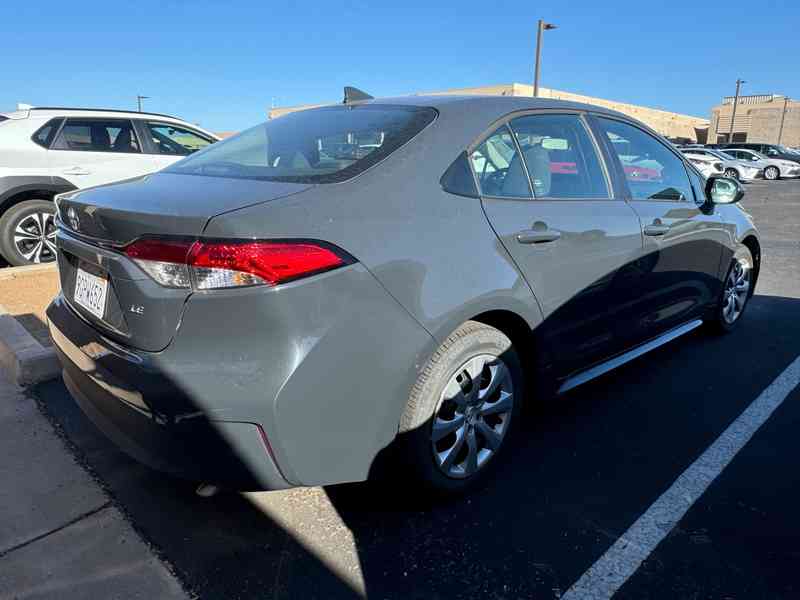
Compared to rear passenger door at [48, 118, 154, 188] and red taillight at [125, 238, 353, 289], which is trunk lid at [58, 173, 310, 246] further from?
rear passenger door at [48, 118, 154, 188]

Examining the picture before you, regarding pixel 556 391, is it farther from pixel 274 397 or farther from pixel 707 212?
pixel 707 212

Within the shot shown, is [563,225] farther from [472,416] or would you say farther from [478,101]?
[472,416]

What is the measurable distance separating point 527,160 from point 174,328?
177 centimetres

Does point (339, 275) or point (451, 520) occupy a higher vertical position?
point (339, 275)

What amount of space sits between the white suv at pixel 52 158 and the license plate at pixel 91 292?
4392mm

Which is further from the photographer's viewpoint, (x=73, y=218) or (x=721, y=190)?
(x=721, y=190)

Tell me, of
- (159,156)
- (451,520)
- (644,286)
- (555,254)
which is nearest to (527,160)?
(555,254)

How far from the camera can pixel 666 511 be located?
2428 millimetres

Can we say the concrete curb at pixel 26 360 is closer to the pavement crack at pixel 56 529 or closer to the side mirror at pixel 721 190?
the pavement crack at pixel 56 529

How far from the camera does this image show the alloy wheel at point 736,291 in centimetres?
450

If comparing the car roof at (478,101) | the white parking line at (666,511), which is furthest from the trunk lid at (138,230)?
the white parking line at (666,511)

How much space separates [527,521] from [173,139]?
6.34 meters

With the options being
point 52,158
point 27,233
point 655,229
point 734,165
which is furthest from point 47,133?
point 734,165

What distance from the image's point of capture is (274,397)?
1.76 metres
